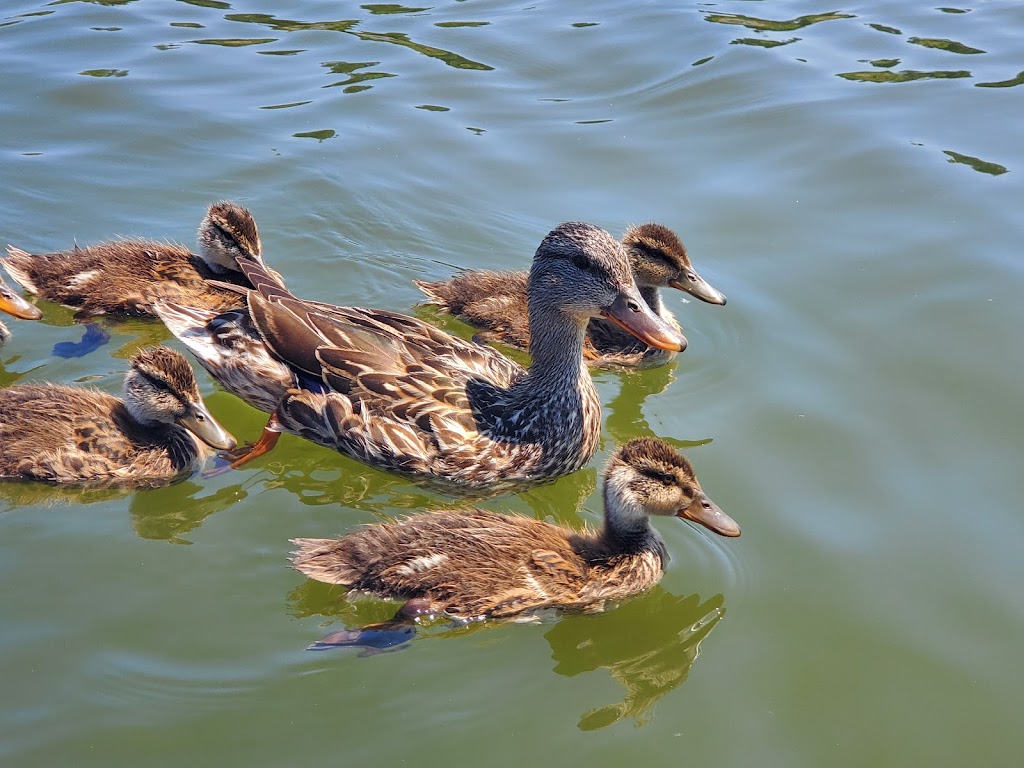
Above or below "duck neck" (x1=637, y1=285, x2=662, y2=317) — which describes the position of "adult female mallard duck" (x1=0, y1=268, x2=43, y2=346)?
above

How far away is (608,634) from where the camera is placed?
4828 mm

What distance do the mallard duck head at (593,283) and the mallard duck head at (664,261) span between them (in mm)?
930

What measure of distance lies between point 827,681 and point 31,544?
3447 millimetres

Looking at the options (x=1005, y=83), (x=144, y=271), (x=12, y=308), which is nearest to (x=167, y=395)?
(x=12, y=308)

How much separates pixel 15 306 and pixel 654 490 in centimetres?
396

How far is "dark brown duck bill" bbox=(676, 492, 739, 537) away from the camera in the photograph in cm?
502

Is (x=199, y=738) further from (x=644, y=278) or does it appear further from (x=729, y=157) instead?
(x=729, y=157)

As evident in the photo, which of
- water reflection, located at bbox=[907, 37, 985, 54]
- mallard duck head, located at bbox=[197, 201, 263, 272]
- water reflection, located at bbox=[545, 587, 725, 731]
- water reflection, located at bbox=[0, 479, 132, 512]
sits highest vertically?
water reflection, located at bbox=[907, 37, 985, 54]

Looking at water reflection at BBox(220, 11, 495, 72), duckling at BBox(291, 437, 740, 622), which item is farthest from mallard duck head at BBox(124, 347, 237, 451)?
water reflection at BBox(220, 11, 495, 72)

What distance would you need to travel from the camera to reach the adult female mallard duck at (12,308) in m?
6.61

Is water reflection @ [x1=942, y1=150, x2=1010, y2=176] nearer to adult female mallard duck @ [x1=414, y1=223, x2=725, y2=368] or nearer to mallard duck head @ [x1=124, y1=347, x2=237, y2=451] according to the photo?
adult female mallard duck @ [x1=414, y1=223, x2=725, y2=368]

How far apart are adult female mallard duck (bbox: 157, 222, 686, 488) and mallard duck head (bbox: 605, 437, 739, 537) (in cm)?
86

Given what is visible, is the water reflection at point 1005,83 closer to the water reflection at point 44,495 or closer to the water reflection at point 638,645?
the water reflection at point 638,645

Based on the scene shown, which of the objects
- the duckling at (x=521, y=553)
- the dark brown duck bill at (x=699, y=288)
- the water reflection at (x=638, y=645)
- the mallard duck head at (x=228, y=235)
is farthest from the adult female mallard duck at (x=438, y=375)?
the water reflection at (x=638, y=645)
